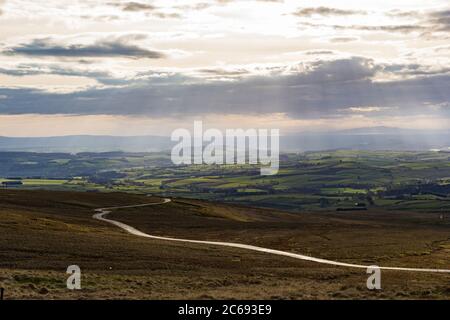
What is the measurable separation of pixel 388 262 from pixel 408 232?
38.7m

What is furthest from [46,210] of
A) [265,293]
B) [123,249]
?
[265,293]

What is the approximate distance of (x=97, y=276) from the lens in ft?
139

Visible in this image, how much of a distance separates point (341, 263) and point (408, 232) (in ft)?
145

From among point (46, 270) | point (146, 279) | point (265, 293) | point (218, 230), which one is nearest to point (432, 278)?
point (265, 293)

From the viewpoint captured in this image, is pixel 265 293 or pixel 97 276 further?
pixel 97 276

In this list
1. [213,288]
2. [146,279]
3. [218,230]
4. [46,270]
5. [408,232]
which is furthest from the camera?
[408,232]

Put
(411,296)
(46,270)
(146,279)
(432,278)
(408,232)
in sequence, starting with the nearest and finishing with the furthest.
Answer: (411,296), (146,279), (46,270), (432,278), (408,232)

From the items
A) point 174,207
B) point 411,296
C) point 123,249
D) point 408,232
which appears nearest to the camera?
point 411,296

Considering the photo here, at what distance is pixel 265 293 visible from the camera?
35812 millimetres

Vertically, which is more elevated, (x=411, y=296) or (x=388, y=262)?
(x=411, y=296)

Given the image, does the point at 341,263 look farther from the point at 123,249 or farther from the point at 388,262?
the point at 123,249

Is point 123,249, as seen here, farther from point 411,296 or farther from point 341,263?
point 411,296

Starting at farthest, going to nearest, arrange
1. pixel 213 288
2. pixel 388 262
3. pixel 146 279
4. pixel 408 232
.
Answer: pixel 408 232
pixel 388 262
pixel 146 279
pixel 213 288

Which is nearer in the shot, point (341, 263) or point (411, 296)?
point (411, 296)
